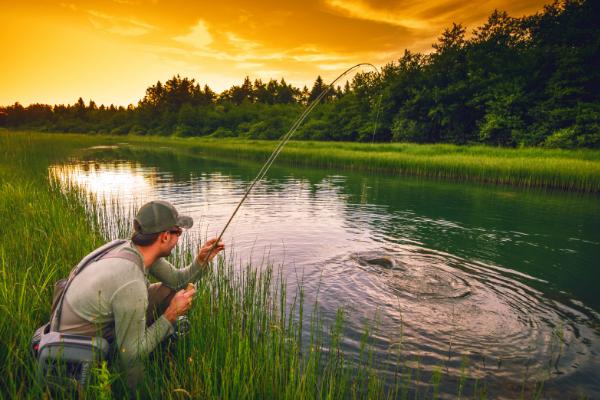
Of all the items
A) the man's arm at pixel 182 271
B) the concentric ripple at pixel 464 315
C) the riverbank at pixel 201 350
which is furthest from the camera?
the concentric ripple at pixel 464 315

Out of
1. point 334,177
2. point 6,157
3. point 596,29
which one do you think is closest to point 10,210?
point 6,157

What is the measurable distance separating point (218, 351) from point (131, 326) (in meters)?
1.11

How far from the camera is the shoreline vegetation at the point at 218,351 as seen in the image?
275cm

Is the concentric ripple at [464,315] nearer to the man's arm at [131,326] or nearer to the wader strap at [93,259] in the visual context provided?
the man's arm at [131,326]

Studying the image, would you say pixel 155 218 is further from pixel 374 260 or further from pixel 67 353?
pixel 374 260

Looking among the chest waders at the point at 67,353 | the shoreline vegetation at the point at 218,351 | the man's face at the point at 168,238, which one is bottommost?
the shoreline vegetation at the point at 218,351

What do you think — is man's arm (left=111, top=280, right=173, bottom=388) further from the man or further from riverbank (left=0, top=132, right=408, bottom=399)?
riverbank (left=0, top=132, right=408, bottom=399)

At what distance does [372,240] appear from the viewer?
34.6ft

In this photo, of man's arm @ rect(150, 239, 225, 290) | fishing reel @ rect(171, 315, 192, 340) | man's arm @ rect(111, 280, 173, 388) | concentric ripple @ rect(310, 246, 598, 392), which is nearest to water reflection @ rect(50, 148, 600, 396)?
concentric ripple @ rect(310, 246, 598, 392)

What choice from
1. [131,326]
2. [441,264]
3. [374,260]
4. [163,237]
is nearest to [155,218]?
[163,237]

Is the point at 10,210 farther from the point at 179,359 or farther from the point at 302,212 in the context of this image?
the point at 302,212

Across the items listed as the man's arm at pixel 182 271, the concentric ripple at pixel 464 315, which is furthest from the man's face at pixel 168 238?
the concentric ripple at pixel 464 315

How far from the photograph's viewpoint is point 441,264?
8523 millimetres

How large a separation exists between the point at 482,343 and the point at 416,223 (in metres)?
7.89
